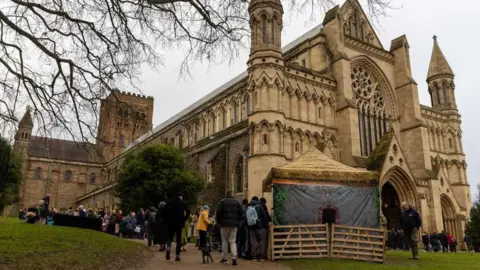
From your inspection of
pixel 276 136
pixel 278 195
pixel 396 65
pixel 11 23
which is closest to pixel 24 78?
pixel 11 23

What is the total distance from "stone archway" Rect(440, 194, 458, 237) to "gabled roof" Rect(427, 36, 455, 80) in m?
14.4

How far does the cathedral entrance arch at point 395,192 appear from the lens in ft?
94.1

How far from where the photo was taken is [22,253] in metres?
8.90

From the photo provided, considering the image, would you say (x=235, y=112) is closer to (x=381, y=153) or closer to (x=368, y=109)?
(x=368, y=109)

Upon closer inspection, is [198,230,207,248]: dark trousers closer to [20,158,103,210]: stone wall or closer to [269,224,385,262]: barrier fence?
[269,224,385,262]: barrier fence

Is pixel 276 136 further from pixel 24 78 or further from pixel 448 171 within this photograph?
pixel 448 171

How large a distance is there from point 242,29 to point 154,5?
208cm

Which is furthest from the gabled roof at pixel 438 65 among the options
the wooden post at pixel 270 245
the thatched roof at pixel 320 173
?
the wooden post at pixel 270 245

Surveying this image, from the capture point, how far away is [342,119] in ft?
102

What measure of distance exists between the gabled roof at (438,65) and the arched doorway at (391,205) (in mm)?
18792

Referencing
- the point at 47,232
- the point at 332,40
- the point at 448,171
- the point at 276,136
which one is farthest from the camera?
the point at 448,171

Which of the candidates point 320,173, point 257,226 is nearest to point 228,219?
point 257,226

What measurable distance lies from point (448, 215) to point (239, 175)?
60.7 feet

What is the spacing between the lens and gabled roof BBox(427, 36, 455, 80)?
42.0m
